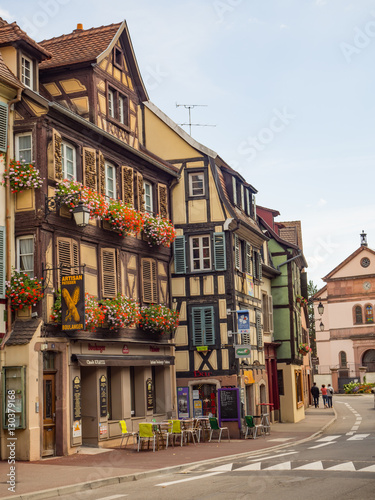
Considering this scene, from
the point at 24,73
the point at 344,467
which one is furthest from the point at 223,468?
the point at 24,73

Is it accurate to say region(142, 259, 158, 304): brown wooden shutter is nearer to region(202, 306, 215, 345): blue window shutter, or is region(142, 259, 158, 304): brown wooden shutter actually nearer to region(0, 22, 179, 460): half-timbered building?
region(0, 22, 179, 460): half-timbered building

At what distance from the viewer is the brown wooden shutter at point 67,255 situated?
68.5ft

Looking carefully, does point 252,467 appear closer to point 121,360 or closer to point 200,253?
point 121,360

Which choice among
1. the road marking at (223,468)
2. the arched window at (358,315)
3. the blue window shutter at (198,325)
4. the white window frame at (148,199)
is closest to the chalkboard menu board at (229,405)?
the blue window shutter at (198,325)

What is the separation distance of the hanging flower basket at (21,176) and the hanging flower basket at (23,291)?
2.39 meters

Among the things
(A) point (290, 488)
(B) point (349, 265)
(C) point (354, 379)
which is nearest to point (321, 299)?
(B) point (349, 265)

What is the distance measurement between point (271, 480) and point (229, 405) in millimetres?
13226

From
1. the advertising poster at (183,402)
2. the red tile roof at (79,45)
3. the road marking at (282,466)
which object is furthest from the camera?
the advertising poster at (183,402)

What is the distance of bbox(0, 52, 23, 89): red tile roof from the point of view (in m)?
19.9

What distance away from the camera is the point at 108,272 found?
76.7 ft

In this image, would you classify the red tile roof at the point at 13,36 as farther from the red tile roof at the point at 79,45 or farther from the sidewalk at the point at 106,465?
the sidewalk at the point at 106,465

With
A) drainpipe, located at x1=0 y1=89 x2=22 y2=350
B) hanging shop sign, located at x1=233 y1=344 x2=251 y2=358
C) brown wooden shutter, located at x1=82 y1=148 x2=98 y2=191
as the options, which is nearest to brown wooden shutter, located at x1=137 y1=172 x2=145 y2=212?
brown wooden shutter, located at x1=82 y1=148 x2=98 y2=191

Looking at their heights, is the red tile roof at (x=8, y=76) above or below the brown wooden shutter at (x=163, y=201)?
above

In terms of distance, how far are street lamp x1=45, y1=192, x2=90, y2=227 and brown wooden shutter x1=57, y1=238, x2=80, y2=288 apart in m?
0.84
